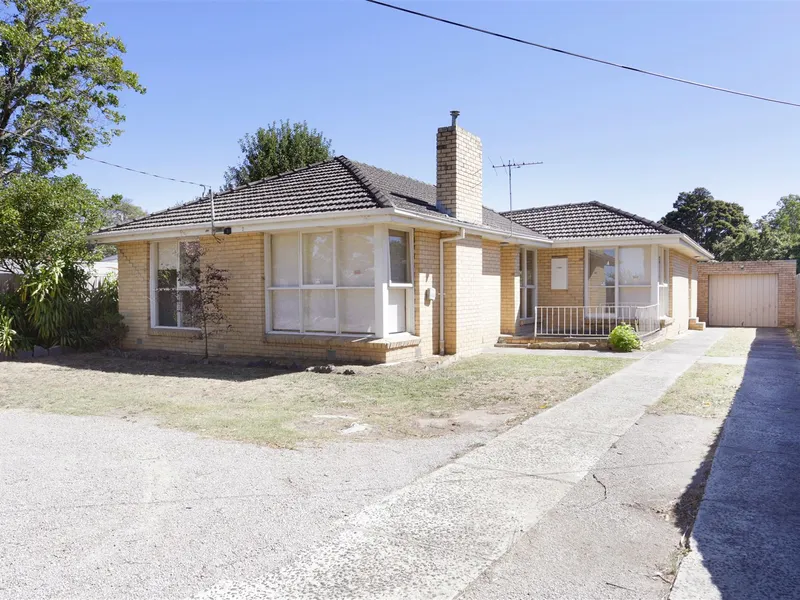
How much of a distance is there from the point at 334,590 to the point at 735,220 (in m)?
47.6

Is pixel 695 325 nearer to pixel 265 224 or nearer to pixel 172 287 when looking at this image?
pixel 265 224

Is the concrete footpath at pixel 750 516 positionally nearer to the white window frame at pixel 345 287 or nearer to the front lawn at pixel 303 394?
the front lawn at pixel 303 394

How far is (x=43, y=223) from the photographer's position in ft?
45.1

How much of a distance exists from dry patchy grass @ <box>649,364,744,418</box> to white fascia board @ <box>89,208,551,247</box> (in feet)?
16.4

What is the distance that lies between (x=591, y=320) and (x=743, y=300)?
11.2 metres

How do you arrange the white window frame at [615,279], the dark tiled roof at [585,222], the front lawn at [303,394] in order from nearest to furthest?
1. the front lawn at [303,394]
2. the white window frame at [615,279]
3. the dark tiled roof at [585,222]

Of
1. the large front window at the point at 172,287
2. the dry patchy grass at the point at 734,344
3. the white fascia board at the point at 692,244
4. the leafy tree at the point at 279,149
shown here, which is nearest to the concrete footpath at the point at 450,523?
the dry patchy grass at the point at 734,344

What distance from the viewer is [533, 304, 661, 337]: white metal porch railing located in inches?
608

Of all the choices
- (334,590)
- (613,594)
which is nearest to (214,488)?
(334,590)

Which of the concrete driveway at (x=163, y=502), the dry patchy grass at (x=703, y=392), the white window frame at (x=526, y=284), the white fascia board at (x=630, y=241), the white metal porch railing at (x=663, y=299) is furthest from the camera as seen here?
the white metal porch railing at (x=663, y=299)

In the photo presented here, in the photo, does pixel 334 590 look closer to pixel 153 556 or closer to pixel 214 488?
pixel 153 556

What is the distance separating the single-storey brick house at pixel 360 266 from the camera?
11367 millimetres

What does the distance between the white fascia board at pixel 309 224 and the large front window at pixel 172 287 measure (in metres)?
0.46

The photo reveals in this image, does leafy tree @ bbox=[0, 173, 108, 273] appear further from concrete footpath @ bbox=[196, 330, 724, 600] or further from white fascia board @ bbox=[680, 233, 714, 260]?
white fascia board @ bbox=[680, 233, 714, 260]
